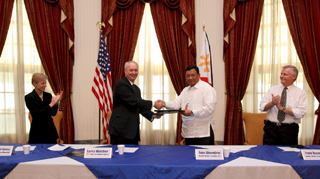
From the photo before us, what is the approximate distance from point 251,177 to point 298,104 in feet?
5.09

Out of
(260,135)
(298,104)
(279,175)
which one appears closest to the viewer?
(279,175)

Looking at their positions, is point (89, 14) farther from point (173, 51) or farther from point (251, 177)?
point (251, 177)

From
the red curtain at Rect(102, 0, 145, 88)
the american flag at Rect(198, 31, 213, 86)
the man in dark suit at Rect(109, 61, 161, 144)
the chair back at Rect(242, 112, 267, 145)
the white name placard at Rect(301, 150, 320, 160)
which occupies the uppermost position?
the red curtain at Rect(102, 0, 145, 88)

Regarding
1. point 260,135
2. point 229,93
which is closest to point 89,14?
point 229,93

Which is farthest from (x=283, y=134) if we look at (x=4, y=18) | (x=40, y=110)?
(x=4, y=18)

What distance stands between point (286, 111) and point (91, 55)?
13.8 feet

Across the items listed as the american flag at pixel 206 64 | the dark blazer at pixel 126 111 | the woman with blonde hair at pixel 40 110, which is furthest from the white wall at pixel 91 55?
the dark blazer at pixel 126 111

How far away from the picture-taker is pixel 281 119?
8.93ft

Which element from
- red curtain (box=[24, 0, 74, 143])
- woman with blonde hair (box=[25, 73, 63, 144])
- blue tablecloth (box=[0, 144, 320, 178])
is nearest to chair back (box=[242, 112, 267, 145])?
blue tablecloth (box=[0, 144, 320, 178])

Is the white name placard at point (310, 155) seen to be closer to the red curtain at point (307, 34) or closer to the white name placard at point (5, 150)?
the white name placard at point (5, 150)

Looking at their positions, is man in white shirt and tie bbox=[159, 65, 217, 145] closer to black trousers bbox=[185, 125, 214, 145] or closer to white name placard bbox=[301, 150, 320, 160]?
black trousers bbox=[185, 125, 214, 145]

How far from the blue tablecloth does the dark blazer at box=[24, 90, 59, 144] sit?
0.96 m

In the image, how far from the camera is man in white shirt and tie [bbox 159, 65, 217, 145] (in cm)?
282

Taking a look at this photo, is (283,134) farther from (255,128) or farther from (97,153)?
(97,153)
